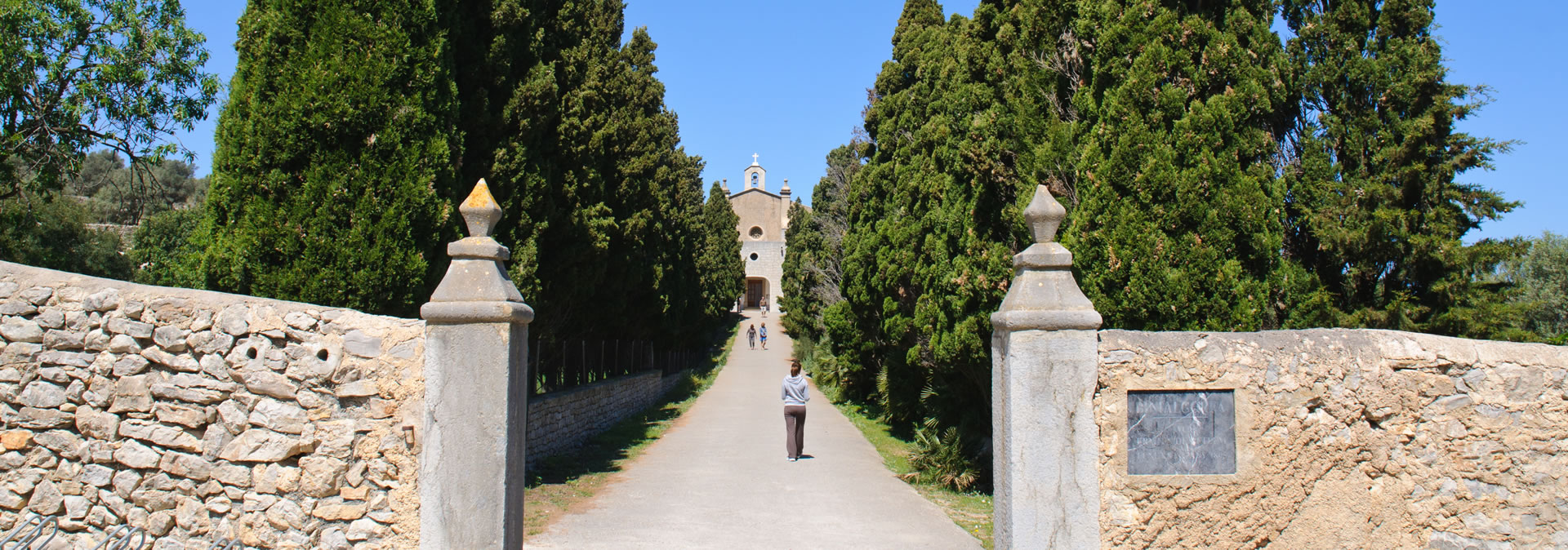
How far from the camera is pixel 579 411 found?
14.7 m

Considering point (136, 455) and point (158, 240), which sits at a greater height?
point (158, 240)

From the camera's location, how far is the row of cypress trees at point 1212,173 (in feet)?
25.5

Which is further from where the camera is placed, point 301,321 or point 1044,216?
point 1044,216

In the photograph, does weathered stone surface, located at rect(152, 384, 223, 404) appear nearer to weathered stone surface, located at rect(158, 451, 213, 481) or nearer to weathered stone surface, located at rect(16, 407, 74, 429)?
weathered stone surface, located at rect(158, 451, 213, 481)

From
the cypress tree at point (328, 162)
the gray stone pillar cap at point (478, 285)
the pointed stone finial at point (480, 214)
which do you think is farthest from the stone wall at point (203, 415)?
the cypress tree at point (328, 162)

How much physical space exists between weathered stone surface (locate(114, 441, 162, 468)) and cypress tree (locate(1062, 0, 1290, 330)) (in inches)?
291

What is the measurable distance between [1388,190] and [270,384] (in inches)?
397

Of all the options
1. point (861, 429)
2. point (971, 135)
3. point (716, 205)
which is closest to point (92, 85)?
point (971, 135)

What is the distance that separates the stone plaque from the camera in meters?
5.60

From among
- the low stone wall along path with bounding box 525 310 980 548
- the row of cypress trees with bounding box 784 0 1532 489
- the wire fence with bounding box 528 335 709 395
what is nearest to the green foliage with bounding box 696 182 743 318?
the wire fence with bounding box 528 335 709 395

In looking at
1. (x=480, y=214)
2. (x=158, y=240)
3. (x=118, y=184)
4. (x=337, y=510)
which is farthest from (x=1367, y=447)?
(x=118, y=184)

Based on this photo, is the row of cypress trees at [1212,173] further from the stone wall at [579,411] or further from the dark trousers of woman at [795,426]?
the stone wall at [579,411]

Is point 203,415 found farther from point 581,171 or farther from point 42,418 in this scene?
point 581,171

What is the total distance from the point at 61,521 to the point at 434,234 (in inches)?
150
